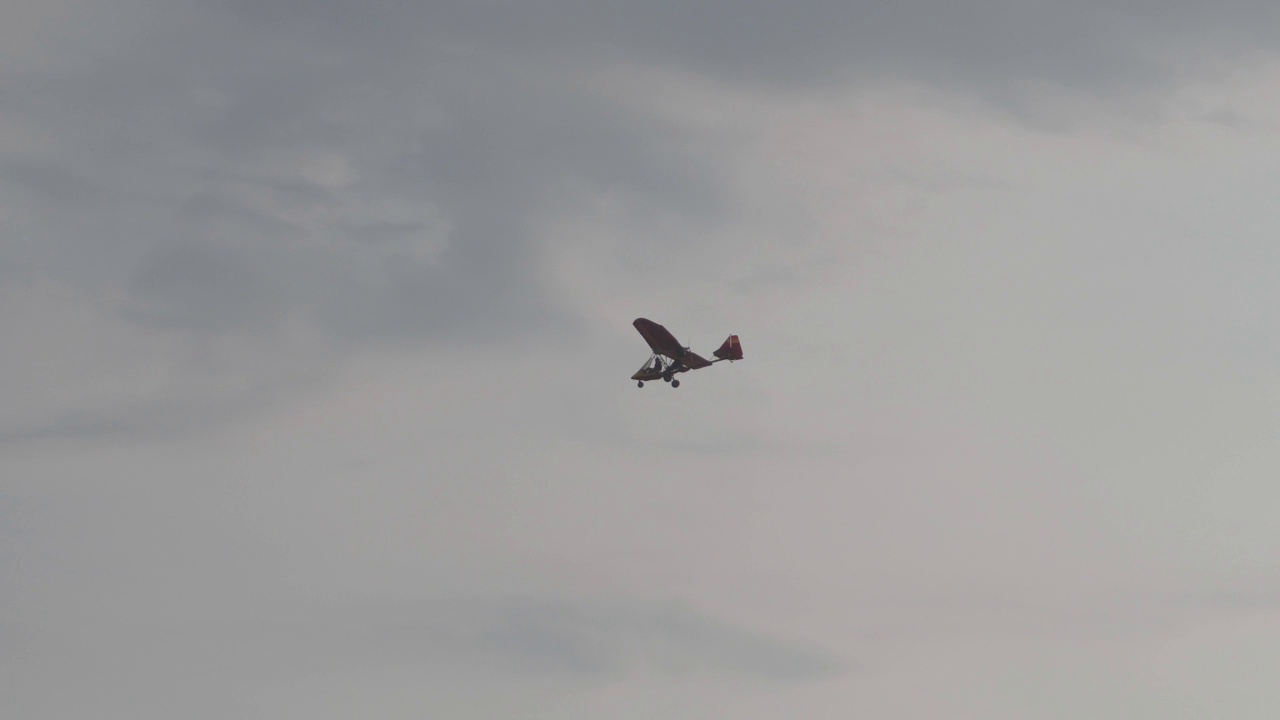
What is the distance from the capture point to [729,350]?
161875 mm

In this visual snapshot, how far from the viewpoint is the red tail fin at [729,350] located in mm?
161750

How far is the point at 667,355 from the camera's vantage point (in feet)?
526

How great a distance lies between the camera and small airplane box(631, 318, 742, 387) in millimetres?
158750

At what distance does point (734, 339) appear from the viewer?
162 metres

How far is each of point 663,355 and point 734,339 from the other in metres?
7.37

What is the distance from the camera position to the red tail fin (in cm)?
16175

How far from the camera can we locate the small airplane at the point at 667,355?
15875 cm

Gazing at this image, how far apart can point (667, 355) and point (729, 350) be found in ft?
20.7

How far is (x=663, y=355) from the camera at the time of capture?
16038cm
